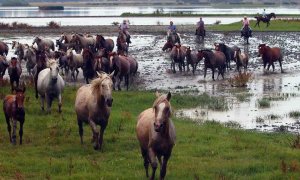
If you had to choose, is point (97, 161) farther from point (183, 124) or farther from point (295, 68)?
point (295, 68)

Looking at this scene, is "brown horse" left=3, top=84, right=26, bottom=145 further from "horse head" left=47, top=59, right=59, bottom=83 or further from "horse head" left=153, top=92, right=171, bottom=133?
"horse head" left=153, top=92, right=171, bottom=133

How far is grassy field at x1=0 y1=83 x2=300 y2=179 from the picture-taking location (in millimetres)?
11891

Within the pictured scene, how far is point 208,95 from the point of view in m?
23.8

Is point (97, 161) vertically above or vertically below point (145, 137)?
below

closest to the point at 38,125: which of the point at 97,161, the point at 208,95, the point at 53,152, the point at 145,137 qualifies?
A: the point at 53,152

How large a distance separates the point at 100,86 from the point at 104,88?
0.37 metres

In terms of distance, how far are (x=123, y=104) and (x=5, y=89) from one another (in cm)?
470

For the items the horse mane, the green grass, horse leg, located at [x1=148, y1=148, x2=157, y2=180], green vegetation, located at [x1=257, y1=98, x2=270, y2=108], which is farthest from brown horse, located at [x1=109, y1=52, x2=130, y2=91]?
the green grass

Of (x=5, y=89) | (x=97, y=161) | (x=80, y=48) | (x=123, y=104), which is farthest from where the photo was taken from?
(x=80, y=48)

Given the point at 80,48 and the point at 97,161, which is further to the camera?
the point at 80,48

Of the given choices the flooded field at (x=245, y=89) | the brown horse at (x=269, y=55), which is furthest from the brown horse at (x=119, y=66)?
the brown horse at (x=269, y=55)

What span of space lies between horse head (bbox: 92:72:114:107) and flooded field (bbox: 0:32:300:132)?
5.41 metres

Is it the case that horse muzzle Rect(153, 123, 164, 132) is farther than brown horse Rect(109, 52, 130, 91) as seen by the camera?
No

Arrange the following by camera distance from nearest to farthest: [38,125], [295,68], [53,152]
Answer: [53,152], [38,125], [295,68]
